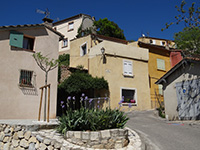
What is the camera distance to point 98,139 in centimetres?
643

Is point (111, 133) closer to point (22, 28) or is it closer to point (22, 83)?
point (22, 83)

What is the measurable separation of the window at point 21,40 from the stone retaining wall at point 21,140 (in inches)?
222

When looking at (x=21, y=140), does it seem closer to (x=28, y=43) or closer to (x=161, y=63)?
(x=28, y=43)

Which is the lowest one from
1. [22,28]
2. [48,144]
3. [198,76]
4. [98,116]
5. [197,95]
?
[48,144]

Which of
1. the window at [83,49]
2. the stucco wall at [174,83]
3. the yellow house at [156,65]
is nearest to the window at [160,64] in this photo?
the yellow house at [156,65]

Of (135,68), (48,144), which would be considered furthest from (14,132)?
(135,68)

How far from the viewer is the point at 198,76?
517 inches

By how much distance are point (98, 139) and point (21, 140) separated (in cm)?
300

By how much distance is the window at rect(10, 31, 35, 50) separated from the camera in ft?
39.3

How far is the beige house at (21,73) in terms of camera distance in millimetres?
11219

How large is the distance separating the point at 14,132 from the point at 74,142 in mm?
2725

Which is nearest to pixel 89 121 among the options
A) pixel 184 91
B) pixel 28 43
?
pixel 28 43

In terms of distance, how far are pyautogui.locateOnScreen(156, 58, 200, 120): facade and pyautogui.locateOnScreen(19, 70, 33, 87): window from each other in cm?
966

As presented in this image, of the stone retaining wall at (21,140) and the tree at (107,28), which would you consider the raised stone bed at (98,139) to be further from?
the tree at (107,28)
